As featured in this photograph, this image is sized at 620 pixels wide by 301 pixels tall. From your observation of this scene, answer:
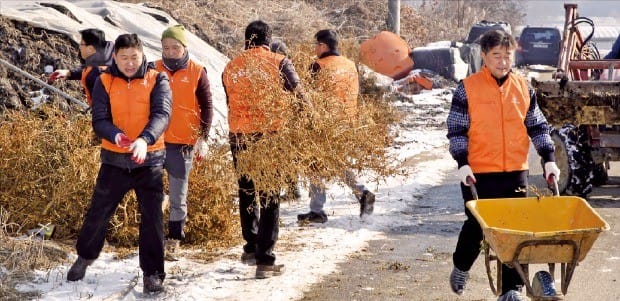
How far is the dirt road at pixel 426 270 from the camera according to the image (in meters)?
6.64

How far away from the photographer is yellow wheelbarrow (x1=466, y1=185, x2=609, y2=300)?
4.89 metres

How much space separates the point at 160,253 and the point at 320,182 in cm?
143

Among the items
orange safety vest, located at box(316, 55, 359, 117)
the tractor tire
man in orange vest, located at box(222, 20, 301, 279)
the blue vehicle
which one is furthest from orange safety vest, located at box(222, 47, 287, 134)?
the blue vehicle

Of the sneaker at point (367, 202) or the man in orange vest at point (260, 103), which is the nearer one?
the man in orange vest at point (260, 103)

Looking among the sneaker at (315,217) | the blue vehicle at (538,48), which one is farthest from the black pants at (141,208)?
the blue vehicle at (538,48)

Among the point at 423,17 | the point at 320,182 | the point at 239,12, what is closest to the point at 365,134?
the point at 320,182

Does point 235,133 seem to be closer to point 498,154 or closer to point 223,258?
point 223,258

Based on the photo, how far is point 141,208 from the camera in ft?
21.0

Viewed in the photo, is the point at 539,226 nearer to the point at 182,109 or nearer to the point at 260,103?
the point at 260,103

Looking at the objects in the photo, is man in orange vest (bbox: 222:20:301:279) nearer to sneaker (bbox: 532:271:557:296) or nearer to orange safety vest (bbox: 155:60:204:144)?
orange safety vest (bbox: 155:60:204:144)

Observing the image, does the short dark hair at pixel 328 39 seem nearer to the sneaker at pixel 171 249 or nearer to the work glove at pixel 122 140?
the sneaker at pixel 171 249

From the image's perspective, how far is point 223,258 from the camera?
24.7 ft

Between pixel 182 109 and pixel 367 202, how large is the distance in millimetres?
2528

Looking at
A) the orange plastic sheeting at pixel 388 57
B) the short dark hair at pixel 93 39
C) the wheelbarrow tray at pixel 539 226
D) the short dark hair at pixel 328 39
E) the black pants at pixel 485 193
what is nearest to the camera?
the wheelbarrow tray at pixel 539 226
